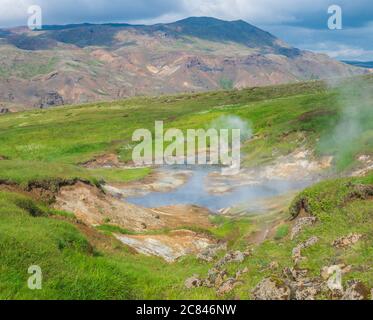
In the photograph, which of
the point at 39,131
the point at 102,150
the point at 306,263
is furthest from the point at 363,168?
the point at 39,131

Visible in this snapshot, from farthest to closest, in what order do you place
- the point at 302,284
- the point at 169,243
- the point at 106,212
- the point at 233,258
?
the point at 106,212 < the point at 169,243 < the point at 233,258 < the point at 302,284

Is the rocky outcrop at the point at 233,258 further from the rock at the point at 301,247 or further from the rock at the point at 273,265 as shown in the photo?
the rock at the point at 301,247

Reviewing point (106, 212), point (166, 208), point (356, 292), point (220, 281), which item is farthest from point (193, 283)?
point (166, 208)

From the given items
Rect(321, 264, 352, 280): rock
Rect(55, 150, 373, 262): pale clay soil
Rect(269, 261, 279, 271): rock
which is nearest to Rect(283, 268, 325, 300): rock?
Rect(321, 264, 352, 280): rock

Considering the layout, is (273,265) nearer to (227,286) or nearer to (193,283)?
(227,286)

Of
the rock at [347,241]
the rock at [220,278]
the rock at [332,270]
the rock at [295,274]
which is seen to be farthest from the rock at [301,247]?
the rock at [220,278]
